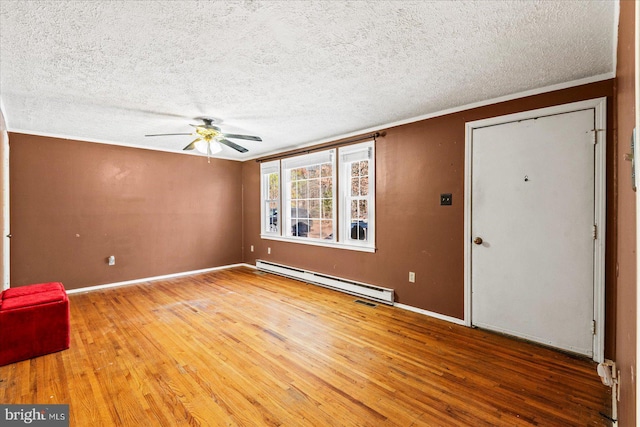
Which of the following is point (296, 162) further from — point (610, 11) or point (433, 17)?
point (610, 11)

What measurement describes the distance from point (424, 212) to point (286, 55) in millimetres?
2363

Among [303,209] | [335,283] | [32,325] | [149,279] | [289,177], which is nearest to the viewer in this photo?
[32,325]

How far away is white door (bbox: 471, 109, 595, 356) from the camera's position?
2.51 meters

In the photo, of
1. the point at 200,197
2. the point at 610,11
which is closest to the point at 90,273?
the point at 200,197

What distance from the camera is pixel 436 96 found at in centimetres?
293

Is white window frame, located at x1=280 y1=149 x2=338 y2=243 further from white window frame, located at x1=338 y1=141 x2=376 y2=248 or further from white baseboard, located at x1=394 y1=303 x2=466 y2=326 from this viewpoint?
white baseboard, located at x1=394 y1=303 x2=466 y2=326

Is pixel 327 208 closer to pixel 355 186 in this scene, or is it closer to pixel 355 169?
pixel 355 186

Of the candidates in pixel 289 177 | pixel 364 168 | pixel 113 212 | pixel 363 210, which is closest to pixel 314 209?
pixel 289 177

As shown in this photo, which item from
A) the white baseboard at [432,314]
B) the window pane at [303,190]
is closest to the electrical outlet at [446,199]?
the white baseboard at [432,314]

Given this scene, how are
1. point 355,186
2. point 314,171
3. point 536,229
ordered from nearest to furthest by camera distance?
point 536,229 < point 355,186 < point 314,171

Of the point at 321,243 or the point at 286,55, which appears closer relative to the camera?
the point at 286,55

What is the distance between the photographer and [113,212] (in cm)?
484

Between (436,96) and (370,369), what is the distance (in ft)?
8.56

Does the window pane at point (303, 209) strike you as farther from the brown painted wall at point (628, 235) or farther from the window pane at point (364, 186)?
the brown painted wall at point (628, 235)
